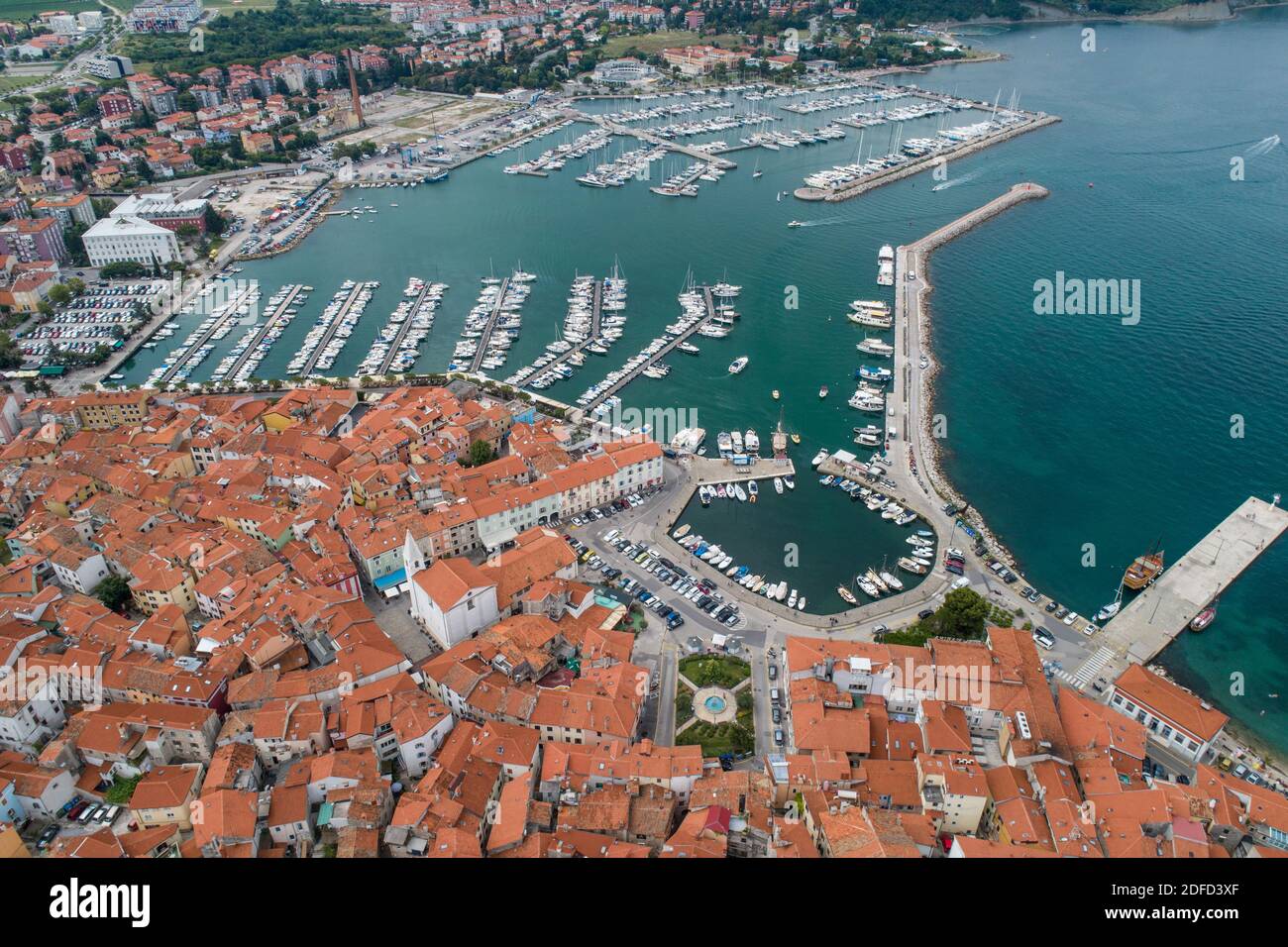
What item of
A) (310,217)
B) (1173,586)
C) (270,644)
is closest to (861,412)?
(1173,586)

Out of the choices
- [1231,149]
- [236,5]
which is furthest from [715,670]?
[236,5]

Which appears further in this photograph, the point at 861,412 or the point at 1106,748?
the point at 861,412

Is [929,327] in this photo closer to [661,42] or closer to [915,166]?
[915,166]

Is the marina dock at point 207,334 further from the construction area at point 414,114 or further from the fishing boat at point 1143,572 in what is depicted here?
the fishing boat at point 1143,572

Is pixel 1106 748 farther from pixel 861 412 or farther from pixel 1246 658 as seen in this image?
pixel 861 412

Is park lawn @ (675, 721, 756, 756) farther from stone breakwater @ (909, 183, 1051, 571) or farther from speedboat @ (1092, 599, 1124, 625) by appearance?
speedboat @ (1092, 599, 1124, 625)

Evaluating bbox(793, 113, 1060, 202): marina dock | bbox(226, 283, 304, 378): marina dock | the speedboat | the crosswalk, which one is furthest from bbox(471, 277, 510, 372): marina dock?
the crosswalk

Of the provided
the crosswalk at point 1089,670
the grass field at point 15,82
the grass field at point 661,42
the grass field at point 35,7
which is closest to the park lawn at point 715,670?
the crosswalk at point 1089,670
